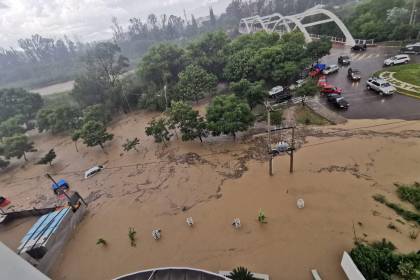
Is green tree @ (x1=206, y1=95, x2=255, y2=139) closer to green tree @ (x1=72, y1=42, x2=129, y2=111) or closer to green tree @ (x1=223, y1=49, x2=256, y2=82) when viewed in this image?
green tree @ (x1=223, y1=49, x2=256, y2=82)

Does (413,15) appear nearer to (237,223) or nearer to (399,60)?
(399,60)

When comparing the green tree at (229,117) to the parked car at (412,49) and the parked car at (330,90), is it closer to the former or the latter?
the parked car at (330,90)

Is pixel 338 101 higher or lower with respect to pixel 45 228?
higher

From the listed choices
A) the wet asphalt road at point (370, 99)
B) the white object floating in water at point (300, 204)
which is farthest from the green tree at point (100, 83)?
the white object floating in water at point (300, 204)

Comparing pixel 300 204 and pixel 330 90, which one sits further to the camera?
pixel 330 90

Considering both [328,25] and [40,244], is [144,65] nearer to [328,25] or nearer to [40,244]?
[40,244]

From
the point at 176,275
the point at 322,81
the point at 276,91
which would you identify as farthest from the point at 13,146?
the point at 322,81

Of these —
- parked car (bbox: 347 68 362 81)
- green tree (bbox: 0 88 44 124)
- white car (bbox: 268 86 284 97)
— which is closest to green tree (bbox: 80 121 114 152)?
green tree (bbox: 0 88 44 124)
